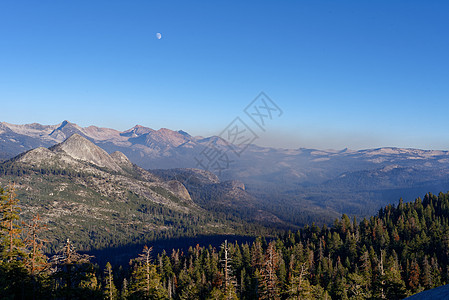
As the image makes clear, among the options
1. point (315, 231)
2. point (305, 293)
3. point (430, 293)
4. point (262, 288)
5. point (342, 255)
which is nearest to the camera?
point (430, 293)

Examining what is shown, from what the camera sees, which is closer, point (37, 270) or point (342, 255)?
point (37, 270)

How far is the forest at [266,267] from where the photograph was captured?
35719mm

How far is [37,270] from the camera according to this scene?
3641 cm

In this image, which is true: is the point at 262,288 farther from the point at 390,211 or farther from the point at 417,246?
the point at 390,211

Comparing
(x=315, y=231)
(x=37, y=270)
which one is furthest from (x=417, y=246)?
(x=37, y=270)

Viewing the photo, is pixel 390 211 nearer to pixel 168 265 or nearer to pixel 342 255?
pixel 342 255

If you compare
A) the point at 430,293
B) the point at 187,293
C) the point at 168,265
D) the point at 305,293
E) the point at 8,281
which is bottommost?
the point at 168,265

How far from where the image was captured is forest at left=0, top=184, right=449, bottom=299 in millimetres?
35719

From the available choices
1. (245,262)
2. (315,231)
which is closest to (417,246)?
(315,231)

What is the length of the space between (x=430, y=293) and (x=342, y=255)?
128 meters

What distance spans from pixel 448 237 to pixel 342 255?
44812 mm

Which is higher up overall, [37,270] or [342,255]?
Answer: [37,270]

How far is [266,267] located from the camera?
6316 centimetres

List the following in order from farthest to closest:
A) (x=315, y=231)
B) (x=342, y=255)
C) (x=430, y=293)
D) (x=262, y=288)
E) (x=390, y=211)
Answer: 1. (x=390, y=211)
2. (x=315, y=231)
3. (x=342, y=255)
4. (x=262, y=288)
5. (x=430, y=293)
